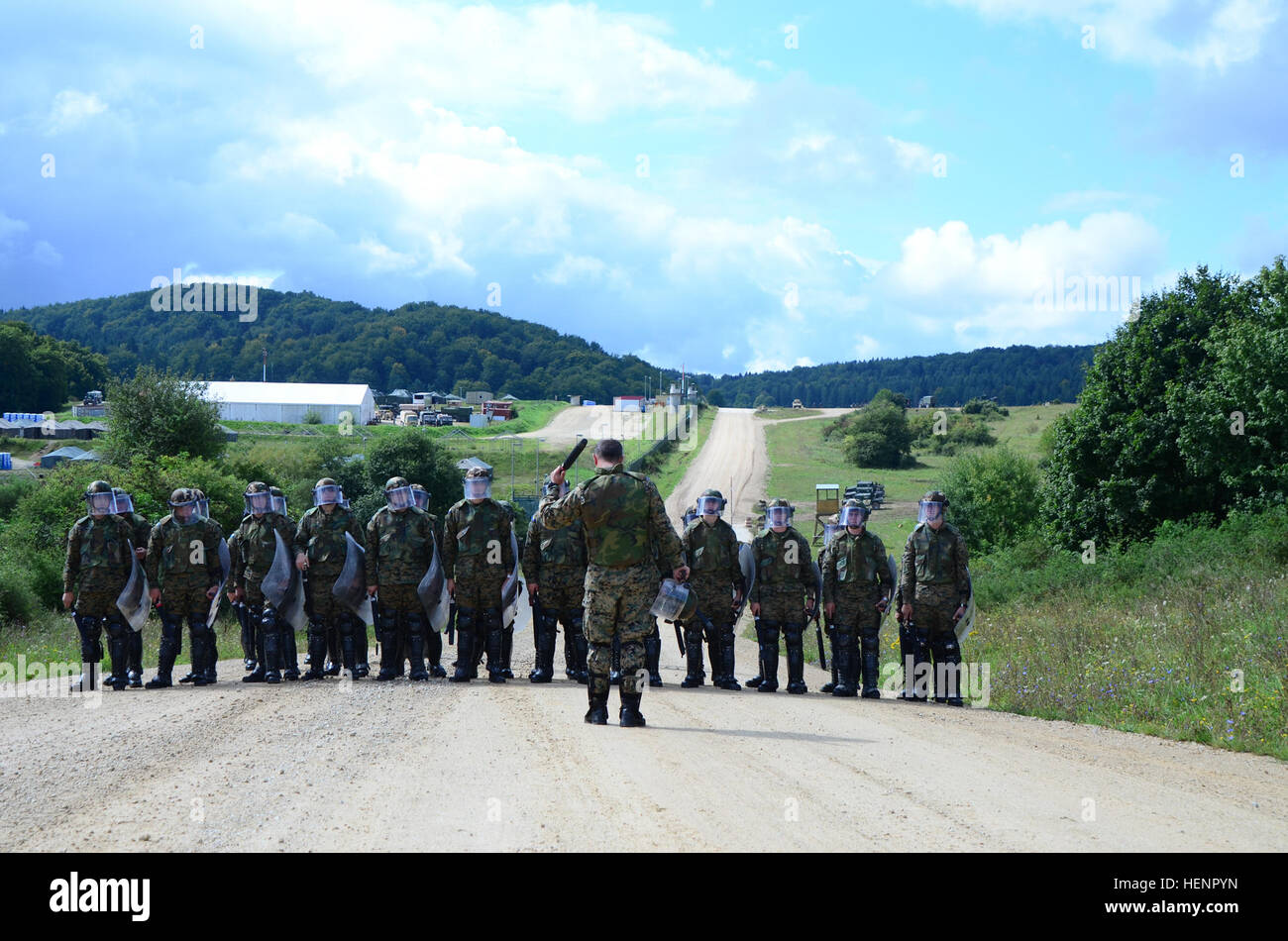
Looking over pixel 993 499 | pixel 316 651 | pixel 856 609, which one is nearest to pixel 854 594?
pixel 856 609

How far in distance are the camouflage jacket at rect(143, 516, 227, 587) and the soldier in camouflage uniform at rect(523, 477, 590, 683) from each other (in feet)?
14.1

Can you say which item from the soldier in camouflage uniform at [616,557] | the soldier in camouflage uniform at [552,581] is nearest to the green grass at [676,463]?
the soldier in camouflage uniform at [552,581]

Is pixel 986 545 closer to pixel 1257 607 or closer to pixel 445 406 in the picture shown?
pixel 1257 607

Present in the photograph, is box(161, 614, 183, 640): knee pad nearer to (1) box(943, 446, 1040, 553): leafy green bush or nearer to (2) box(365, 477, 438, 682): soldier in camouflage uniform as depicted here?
(2) box(365, 477, 438, 682): soldier in camouflage uniform

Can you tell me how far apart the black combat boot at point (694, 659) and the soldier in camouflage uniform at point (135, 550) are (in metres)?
7.14

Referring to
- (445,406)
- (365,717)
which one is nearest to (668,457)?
(445,406)

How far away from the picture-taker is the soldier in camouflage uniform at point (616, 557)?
9641mm

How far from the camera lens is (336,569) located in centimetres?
1418

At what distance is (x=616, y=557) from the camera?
31.8ft

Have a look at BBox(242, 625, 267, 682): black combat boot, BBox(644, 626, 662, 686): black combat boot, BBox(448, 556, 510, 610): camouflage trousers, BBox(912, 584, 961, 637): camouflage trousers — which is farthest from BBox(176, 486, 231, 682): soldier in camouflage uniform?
BBox(912, 584, 961, 637): camouflage trousers

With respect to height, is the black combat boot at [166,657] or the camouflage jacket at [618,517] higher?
the camouflage jacket at [618,517]

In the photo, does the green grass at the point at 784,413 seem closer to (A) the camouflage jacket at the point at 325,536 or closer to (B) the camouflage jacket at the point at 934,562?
(B) the camouflage jacket at the point at 934,562

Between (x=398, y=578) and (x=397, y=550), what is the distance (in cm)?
37

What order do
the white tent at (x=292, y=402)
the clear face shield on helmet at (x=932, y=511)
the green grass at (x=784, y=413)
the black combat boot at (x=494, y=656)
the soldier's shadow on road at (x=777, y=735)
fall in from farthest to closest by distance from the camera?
the green grass at (x=784, y=413) < the white tent at (x=292, y=402) < the black combat boot at (x=494, y=656) < the clear face shield on helmet at (x=932, y=511) < the soldier's shadow on road at (x=777, y=735)
